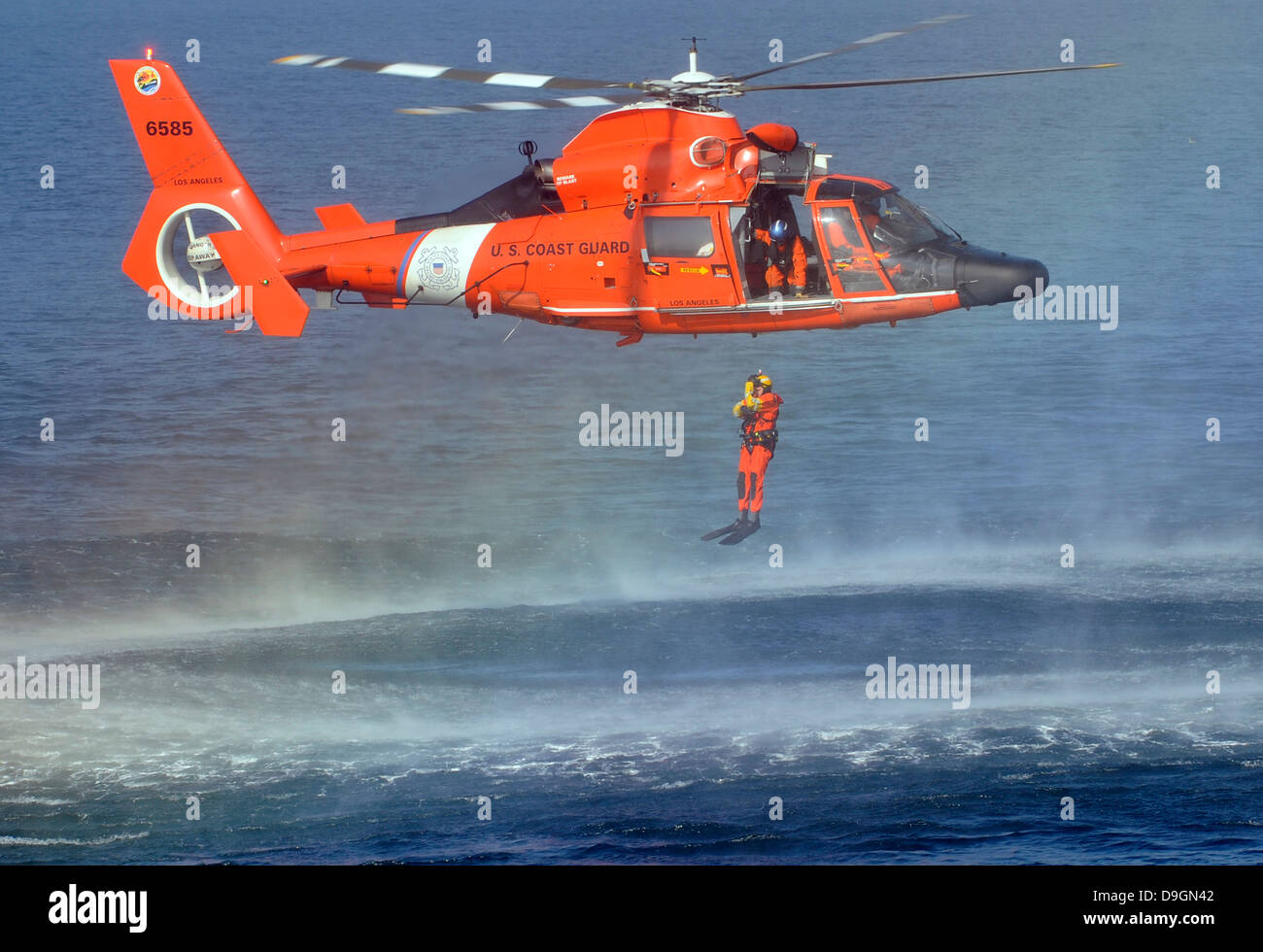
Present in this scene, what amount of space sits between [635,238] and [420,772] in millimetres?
13469

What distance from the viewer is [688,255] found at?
25344 millimetres

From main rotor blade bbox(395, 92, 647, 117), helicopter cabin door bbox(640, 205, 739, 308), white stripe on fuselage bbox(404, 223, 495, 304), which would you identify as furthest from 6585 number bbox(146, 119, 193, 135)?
helicopter cabin door bbox(640, 205, 739, 308)

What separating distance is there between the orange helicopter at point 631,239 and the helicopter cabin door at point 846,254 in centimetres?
2

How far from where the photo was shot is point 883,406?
55062 millimetres

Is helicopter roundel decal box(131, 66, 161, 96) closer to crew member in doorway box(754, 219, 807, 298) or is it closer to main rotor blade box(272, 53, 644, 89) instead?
main rotor blade box(272, 53, 644, 89)

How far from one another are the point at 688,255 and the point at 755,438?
5.98 metres

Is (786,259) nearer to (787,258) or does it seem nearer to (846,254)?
(787,258)

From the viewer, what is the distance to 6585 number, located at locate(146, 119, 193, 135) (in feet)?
87.8

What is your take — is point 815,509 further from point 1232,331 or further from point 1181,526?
point 1232,331

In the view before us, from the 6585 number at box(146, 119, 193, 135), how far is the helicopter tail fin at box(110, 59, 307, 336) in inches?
0.6

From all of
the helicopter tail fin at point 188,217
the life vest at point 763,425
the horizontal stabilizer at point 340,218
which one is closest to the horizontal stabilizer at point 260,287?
the helicopter tail fin at point 188,217

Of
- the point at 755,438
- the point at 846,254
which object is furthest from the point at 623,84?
the point at 755,438

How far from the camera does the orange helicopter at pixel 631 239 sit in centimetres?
2514

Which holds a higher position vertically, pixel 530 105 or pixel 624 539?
pixel 530 105
